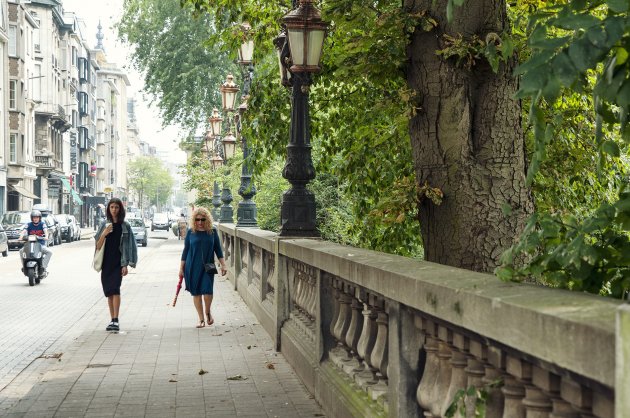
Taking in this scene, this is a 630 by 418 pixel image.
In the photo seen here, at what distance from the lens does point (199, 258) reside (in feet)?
48.3

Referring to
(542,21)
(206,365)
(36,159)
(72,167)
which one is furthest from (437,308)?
(72,167)

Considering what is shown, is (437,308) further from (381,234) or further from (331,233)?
(331,233)

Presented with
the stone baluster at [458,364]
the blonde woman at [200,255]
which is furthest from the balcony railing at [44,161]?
the stone baluster at [458,364]

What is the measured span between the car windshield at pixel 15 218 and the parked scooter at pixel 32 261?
27.0 metres

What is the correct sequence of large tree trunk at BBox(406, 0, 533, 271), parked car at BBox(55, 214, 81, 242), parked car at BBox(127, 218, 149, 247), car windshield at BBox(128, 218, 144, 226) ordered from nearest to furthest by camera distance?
large tree trunk at BBox(406, 0, 533, 271), parked car at BBox(127, 218, 149, 247), car windshield at BBox(128, 218, 144, 226), parked car at BBox(55, 214, 81, 242)

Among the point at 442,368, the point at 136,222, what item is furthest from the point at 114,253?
the point at 136,222

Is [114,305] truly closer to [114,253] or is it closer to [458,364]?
[114,253]

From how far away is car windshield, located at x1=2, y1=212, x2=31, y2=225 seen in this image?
167 feet

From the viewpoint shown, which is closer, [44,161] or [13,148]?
[13,148]

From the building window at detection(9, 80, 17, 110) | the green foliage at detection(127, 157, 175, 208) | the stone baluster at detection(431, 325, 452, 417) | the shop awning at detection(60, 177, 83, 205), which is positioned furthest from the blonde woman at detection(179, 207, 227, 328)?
the green foliage at detection(127, 157, 175, 208)

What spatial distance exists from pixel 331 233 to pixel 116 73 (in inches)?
5509

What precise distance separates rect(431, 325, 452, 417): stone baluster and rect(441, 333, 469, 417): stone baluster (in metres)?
0.10

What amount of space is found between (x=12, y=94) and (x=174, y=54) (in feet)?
84.7

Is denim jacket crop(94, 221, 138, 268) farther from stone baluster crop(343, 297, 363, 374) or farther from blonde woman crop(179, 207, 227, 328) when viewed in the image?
stone baluster crop(343, 297, 363, 374)
